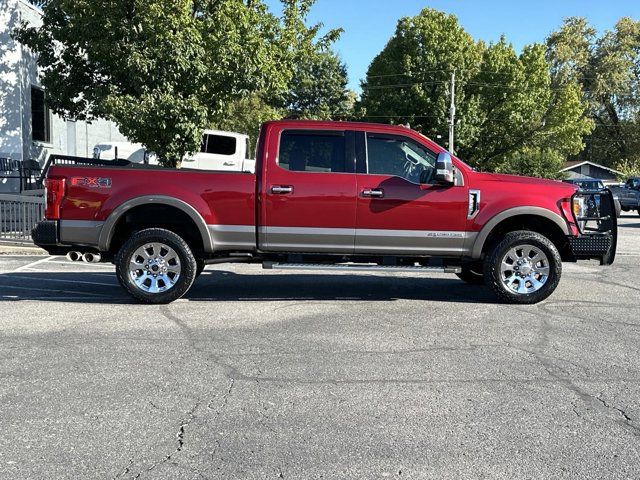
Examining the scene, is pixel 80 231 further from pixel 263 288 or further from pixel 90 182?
pixel 263 288

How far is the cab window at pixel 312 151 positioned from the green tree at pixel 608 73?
51074mm

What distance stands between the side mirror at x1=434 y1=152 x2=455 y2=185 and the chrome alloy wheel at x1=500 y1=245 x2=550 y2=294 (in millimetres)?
1220

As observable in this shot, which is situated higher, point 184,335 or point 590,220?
point 590,220

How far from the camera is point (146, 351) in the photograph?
5.53m

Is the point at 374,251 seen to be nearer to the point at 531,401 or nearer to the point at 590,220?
the point at 590,220

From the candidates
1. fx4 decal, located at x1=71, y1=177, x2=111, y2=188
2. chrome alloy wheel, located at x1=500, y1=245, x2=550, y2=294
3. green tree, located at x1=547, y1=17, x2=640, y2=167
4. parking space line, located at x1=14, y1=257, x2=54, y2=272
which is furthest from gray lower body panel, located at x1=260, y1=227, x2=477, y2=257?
green tree, located at x1=547, y1=17, x2=640, y2=167

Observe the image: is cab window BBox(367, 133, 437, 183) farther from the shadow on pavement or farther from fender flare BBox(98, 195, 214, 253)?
fender flare BBox(98, 195, 214, 253)

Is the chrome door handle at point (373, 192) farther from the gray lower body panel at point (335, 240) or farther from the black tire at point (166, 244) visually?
the black tire at point (166, 244)

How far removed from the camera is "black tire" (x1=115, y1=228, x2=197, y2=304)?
288 inches

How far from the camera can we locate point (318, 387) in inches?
183

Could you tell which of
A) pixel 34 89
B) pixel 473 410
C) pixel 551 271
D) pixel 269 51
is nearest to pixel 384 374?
pixel 473 410

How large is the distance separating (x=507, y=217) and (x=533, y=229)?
2.13ft

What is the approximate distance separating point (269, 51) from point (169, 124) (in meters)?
3.46

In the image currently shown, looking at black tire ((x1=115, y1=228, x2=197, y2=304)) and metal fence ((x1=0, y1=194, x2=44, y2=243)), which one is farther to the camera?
metal fence ((x1=0, y1=194, x2=44, y2=243))
